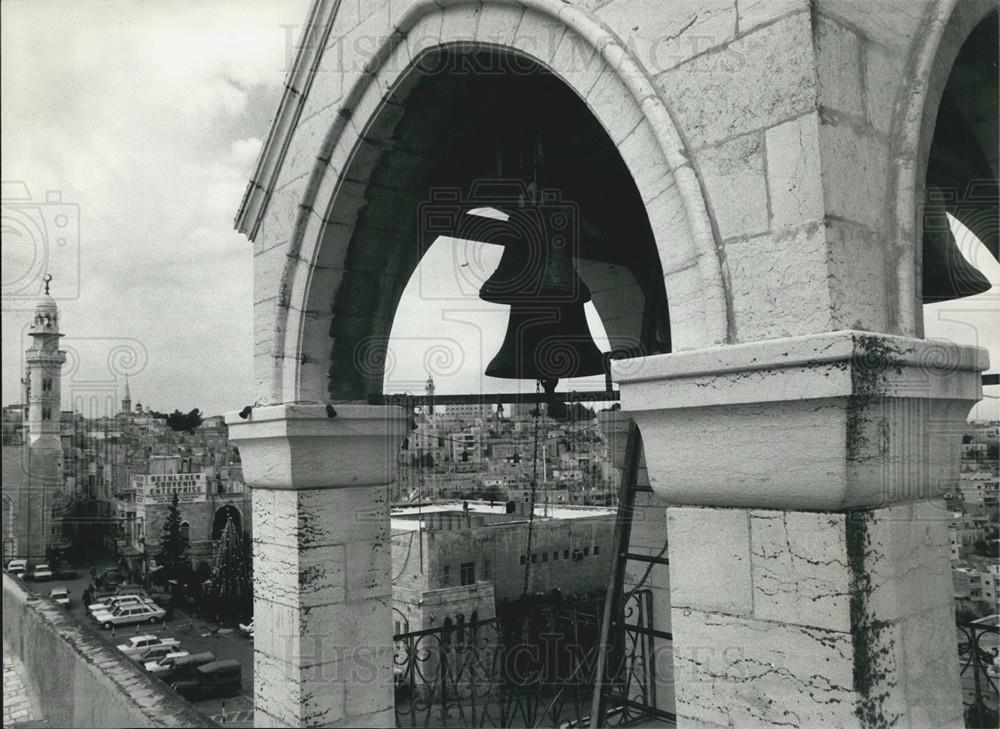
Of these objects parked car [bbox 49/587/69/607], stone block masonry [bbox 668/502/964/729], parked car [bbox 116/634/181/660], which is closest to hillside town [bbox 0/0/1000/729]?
stone block masonry [bbox 668/502/964/729]

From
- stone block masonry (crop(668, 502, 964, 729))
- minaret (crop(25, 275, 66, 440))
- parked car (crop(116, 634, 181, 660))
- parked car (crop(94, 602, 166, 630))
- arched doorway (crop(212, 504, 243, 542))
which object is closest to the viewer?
stone block masonry (crop(668, 502, 964, 729))

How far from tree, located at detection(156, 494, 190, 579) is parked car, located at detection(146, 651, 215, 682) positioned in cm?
108

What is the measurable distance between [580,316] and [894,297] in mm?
2758

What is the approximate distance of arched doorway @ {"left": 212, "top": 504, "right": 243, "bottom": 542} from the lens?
23.4ft

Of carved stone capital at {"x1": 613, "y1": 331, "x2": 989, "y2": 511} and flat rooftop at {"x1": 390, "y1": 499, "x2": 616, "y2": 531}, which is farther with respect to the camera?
flat rooftop at {"x1": 390, "y1": 499, "x2": 616, "y2": 531}

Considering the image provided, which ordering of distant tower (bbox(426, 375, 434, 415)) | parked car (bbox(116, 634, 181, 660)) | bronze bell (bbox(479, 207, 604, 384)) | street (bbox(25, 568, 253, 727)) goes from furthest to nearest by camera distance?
1. parked car (bbox(116, 634, 181, 660))
2. street (bbox(25, 568, 253, 727))
3. distant tower (bbox(426, 375, 434, 415))
4. bronze bell (bbox(479, 207, 604, 384))

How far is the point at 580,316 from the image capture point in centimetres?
482

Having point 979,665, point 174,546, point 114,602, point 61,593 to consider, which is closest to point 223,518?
point 174,546

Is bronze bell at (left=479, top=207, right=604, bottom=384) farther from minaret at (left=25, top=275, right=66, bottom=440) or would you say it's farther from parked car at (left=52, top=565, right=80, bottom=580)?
parked car at (left=52, top=565, right=80, bottom=580)

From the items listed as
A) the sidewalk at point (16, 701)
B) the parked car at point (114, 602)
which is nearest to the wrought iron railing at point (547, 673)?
the sidewalk at point (16, 701)

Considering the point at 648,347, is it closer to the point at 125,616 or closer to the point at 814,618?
the point at 814,618

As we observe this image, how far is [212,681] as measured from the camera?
8859 millimetres

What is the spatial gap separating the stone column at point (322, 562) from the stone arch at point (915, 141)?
2.70m

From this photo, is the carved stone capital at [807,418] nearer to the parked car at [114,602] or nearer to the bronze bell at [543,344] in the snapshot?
the bronze bell at [543,344]
